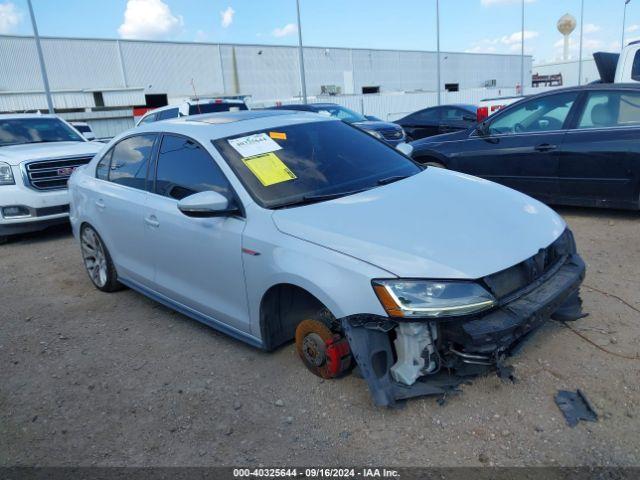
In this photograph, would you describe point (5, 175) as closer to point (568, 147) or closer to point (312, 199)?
point (312, 199)

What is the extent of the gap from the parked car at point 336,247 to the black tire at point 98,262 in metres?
0.31

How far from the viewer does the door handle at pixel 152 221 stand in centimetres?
377

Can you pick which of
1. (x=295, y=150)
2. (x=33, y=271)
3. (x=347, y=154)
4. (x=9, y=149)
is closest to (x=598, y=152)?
(x=347, y=154)

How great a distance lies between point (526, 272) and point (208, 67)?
45145mm

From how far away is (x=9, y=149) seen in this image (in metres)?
7.46

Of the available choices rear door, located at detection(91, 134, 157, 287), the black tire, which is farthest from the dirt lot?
the black tire

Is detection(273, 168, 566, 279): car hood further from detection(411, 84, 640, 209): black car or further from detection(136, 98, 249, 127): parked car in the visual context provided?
detection(136, 98, 249, 127): parked car

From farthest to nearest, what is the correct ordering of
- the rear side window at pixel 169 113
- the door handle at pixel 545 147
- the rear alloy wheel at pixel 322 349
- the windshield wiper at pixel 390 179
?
the rear side window at pixel 169 113, the door handle at pixel 545 147, the windshield wiper at pixel 390 179, the rear alloy wheel at pixel 322 349

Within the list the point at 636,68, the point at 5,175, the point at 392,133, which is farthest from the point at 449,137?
the point at 5,175

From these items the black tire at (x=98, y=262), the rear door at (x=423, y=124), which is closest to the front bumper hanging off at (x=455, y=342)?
the black tire at (x=98, y=262)

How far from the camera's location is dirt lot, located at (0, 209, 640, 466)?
8.11 feet

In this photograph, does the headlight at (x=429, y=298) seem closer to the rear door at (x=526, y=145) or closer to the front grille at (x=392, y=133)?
the rear door at (x=526, y=145)

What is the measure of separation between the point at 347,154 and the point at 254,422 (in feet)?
6.44

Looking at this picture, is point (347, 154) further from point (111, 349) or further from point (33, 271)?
point (33, 271)
